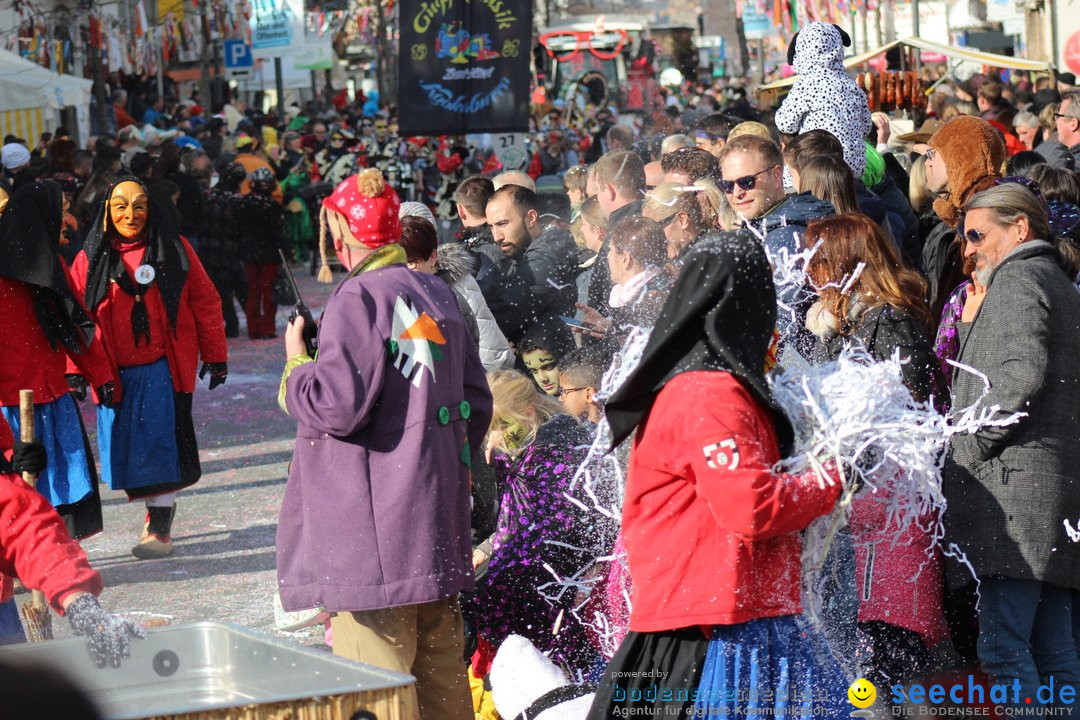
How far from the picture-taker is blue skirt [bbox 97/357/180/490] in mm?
7676

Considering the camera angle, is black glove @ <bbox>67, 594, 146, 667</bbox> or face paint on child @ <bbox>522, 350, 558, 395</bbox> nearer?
black glove @ <bbox>67, 594, 146, 667</bbox>

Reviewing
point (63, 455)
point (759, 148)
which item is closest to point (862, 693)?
point (759, 148)

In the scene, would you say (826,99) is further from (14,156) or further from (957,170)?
(14,156)

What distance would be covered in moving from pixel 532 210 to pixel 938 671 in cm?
368

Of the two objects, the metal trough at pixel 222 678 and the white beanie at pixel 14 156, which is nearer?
the metal trough at pixel 222 678

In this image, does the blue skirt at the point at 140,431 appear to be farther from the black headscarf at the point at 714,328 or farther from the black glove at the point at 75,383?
the black headscarf at the point at 714,328

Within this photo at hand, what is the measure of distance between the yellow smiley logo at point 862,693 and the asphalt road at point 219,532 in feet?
9.19

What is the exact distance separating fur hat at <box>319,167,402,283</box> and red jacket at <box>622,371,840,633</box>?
1.21m

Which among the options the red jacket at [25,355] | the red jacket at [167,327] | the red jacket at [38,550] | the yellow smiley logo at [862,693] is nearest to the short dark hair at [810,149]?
the yellow smiley logo at [862,693]

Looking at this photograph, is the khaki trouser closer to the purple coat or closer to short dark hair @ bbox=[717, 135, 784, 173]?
the purple coat

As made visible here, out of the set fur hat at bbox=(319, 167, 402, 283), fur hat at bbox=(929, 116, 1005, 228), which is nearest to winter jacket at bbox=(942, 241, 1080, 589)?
fur hat at bbox=(929, 116, 1005, 228)

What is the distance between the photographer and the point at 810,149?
6.11 metres

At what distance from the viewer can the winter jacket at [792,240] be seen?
4.73 metres

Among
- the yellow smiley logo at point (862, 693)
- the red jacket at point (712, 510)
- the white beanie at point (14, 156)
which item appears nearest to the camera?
the red jacket at point (712, 510)
